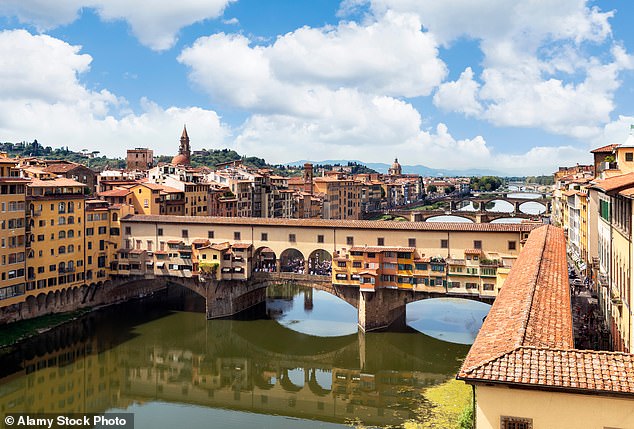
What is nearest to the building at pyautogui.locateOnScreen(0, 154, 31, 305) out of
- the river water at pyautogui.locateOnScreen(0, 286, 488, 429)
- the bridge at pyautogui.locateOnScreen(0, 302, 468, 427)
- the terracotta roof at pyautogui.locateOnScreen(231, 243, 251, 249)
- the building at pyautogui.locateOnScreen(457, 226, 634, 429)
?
the river water at pyautogui.locateOnScreen(0, 286, 488, 429)

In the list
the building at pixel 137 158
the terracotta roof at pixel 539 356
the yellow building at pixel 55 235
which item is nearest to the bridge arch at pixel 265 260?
the yellow building at pixel 55 235

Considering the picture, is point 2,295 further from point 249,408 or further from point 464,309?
point 464,309

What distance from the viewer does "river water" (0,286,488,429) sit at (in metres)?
26.5

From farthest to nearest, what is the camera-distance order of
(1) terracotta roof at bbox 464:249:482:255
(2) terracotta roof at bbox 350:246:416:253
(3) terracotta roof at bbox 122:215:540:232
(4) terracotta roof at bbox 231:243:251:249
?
1. (4) terracotta roof at bbox 231:243:251:249
2. (2) terracotta roof at bbox 350:246:416:253
3. (3) terracotta roof at bbox 122:215:540:232
4. (1) terracotta roof at bbox 464:249:482:255

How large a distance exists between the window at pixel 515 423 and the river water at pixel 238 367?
50.0 feet

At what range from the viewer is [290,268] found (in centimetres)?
4856

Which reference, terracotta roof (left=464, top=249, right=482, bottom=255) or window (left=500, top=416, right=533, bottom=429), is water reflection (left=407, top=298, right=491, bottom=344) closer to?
terracotta roof (left=464, top=249, right=482, bottom=255)

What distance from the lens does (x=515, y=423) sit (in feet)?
31.9

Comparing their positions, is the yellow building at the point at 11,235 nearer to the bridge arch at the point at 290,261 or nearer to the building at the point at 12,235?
the building at the point at 12,235

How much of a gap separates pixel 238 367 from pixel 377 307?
9890 mm

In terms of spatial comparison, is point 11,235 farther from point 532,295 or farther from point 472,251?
point 532,295

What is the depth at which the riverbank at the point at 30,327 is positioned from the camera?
33406 mm

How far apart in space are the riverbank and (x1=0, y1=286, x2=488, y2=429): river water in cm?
56

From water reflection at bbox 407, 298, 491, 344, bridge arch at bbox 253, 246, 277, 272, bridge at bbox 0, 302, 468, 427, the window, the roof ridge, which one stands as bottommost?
bridge at bbox 0, 302, 468, 427
